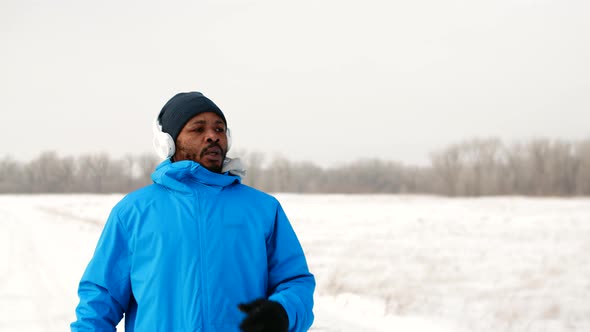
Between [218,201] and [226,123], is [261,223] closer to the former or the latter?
[218,201]

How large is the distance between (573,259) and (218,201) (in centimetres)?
939

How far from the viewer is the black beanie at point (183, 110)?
5.85ft

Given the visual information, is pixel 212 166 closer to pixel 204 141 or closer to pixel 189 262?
pixel 204 141

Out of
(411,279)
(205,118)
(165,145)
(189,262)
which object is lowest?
(411,279)

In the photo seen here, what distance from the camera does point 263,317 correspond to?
57.4 inches

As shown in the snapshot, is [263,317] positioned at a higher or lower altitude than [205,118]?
lower

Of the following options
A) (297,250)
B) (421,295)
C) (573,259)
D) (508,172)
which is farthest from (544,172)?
(297,250)

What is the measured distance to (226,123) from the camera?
1903 millimetres

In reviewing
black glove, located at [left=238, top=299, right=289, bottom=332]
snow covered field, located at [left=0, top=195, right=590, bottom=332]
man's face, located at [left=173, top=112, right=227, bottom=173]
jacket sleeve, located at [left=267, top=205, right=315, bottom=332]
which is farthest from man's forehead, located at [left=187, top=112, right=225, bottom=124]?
snow covered field, located at [left=0, top=195, right=590, bottom=332]

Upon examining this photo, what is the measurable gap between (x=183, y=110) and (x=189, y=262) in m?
0.58

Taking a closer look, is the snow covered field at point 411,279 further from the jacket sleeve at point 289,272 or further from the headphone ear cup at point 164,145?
the headphone ear cup at point 164,145

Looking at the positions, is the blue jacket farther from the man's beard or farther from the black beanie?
the black beanie

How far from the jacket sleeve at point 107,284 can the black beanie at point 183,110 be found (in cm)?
39

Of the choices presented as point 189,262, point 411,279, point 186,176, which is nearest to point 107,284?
point 189,262
